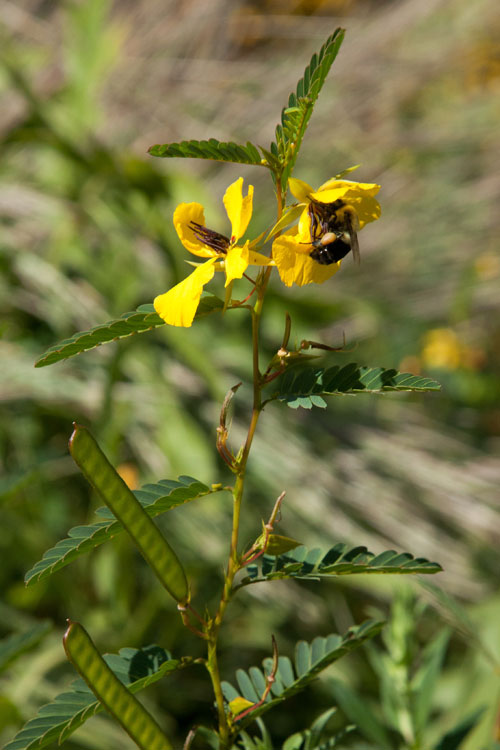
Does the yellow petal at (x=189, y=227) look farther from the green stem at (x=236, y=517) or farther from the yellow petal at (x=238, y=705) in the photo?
the yellow petal at (x=238, y=705)

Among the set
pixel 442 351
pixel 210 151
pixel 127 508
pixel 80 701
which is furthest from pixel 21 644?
pixel 442 351

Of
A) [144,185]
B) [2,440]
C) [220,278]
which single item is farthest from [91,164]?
[2,440]

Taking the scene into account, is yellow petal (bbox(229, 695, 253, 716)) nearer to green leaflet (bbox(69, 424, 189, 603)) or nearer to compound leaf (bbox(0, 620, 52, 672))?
green leaflet (bbox(69, 424, 189, 603))

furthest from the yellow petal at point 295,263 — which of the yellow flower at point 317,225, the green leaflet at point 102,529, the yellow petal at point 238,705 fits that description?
the yellow petal at point 238,705

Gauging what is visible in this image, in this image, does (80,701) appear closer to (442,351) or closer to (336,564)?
(336,564)

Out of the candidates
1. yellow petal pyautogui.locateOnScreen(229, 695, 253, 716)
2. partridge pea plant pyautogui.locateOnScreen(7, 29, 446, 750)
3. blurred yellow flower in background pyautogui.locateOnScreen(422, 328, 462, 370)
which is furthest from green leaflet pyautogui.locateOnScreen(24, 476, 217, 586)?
blurred yellow flower in background pyautogui.locateOnScreen(422, 328, 462, 370)
